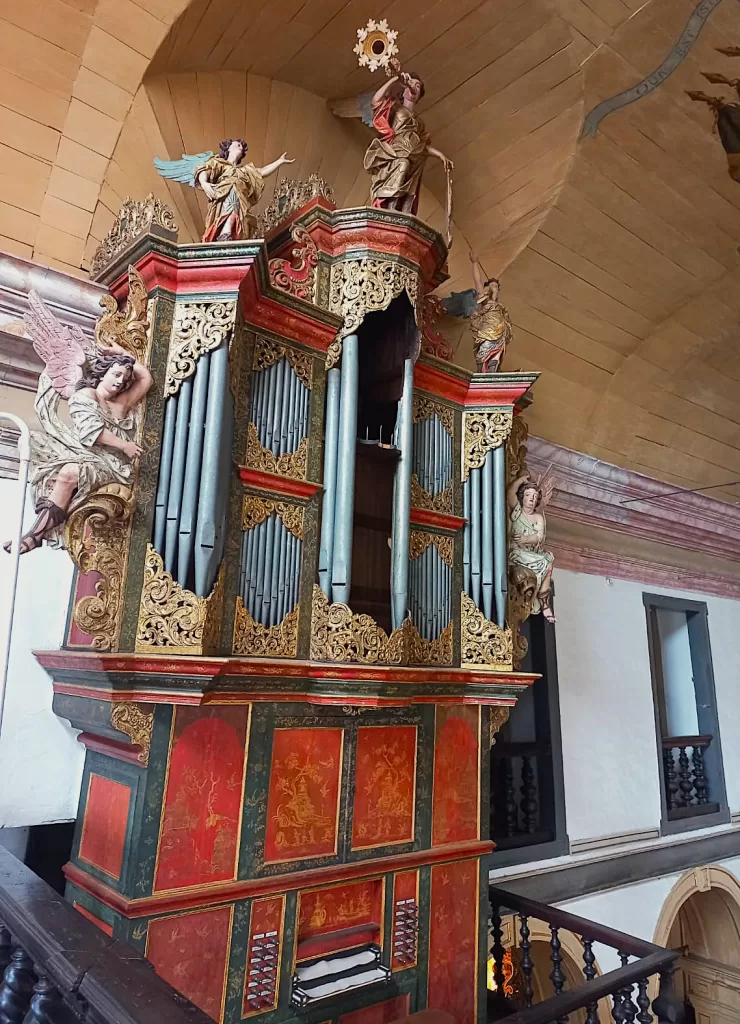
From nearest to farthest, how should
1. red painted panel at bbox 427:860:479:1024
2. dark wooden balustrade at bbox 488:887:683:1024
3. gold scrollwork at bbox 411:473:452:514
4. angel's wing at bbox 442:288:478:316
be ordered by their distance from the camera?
dark wooden balustrade at bbox 488:887:683:1024
red painted panel at bbox 427:860:479:1024
gold scrollwork at bbox 411:473:452:514
angel's wing at bbox 442:288:478:316

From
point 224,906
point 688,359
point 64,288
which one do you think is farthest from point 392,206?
point 688,359

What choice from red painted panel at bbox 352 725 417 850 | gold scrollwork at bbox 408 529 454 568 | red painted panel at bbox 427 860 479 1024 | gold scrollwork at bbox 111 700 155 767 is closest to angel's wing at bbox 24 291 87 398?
gold scrollwork at bbox 111 700 155 767

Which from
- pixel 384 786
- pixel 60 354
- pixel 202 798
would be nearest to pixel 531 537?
pixel 384 786

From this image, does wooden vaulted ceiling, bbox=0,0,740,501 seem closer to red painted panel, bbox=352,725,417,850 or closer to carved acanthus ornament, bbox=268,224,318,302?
carved acanthus ornament, bbox=268,224,318,302

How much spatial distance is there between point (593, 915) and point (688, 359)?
5.09 meters

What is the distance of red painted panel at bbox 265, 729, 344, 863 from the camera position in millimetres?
3170

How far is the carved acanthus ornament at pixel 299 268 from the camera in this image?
12.0ft

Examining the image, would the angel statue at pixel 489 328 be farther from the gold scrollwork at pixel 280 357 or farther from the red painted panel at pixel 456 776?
the red painted panel at pixel 456 776

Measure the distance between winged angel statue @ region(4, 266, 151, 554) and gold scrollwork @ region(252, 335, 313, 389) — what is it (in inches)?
25.3

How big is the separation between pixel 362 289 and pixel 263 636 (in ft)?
5.98

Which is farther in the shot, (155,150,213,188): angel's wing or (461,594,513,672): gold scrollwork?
(461,594,513,672): gold scrollwork

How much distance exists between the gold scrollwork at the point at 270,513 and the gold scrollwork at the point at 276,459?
0.14m

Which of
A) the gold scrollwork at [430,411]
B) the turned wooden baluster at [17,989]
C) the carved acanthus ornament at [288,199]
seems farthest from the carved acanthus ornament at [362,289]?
the turned wooden baluster at [17,989]

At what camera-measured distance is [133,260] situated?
3.18 meters
